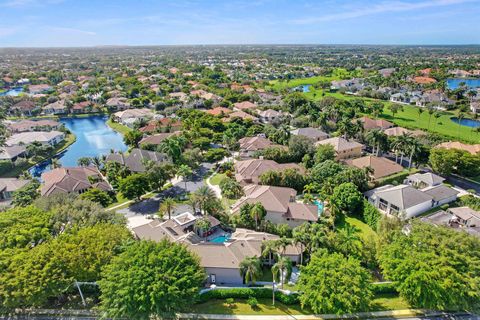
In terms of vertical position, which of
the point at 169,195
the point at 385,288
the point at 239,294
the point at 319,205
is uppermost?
the point at 385,288

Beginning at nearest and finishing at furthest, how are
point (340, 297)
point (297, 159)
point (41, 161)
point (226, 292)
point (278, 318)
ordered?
point (340, 297)
point (278, 318)
point (226, 292)
point (297, 159)
point (41, 161)

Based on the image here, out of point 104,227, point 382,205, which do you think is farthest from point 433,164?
point 104,227

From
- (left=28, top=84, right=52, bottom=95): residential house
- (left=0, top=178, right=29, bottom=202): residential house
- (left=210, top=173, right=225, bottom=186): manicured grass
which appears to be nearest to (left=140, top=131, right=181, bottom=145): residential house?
(left=210, top=173, right=225, bottom=186): manicured grass

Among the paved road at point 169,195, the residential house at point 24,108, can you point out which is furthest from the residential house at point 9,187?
the residential house at point 24,108

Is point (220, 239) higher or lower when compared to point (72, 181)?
lower

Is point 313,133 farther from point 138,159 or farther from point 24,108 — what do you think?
point 24,108

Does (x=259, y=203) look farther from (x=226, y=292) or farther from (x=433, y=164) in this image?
(x=433, y=164)

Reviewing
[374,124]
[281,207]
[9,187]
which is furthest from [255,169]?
[374,124]

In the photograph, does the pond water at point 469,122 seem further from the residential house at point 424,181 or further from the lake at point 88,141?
the lake at point 88,141
